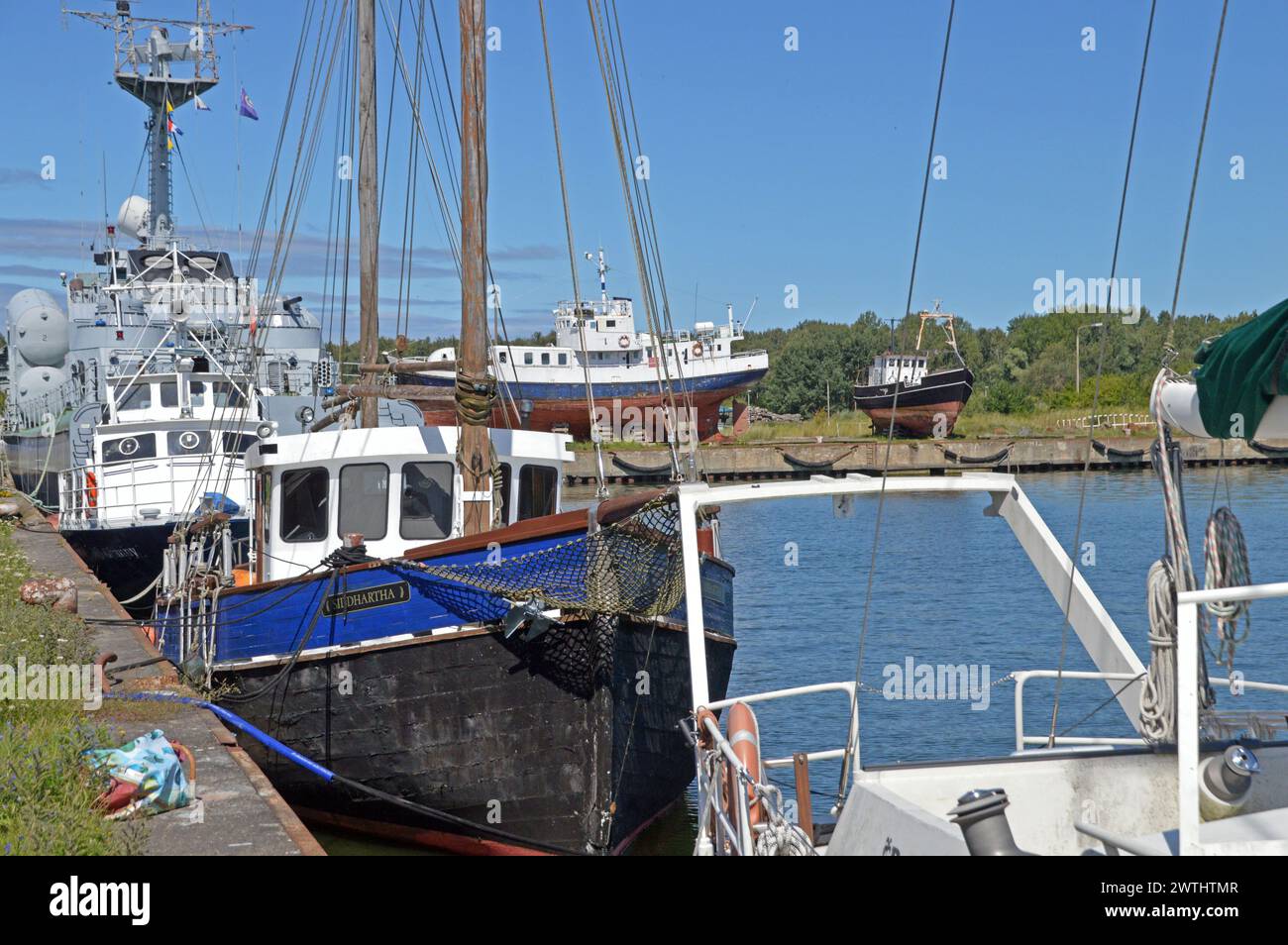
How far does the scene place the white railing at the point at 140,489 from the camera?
21.5m

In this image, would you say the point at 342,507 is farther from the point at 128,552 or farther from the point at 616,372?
the point at 616,372

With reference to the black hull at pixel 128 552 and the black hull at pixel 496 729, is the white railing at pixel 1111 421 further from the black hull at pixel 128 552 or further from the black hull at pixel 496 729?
the black hull at pixel 496 729

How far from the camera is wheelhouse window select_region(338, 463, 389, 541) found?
12016 millimetres

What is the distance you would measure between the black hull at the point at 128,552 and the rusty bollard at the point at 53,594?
672cm

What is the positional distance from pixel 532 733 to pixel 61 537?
18021mm

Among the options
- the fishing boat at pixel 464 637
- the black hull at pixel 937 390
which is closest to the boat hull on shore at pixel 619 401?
the black hull at pixel 937 390

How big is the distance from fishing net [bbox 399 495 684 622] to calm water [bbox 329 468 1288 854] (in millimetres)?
2368

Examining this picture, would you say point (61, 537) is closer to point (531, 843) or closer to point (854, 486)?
point (531, 843)

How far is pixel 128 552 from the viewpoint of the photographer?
2139cm

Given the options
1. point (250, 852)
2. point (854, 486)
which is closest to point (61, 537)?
point (250, 852)

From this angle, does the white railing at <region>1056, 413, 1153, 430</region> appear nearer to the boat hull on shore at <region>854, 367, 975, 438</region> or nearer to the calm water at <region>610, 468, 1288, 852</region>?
the boat hull on shore at <region>854, 367, 975, 438</region>

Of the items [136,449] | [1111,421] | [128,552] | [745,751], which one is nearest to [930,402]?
[1111,421]

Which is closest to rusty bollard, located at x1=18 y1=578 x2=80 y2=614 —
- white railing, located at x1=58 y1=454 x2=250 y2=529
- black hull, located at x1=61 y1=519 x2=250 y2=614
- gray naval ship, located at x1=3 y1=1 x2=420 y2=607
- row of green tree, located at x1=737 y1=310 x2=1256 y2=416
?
gray naval ship, located at x1=3 y1=1 x2=420 y2=607
